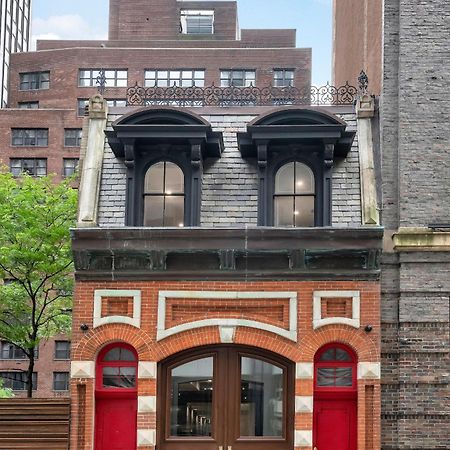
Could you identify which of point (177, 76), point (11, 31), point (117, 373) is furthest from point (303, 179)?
point (11, 31)

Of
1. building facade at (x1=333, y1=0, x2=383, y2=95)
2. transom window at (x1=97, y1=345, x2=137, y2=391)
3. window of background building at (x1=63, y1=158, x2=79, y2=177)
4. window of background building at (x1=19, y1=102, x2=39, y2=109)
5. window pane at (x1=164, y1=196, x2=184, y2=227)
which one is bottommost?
transom window at (x1=97, y1=345, x2=137, y2=391)

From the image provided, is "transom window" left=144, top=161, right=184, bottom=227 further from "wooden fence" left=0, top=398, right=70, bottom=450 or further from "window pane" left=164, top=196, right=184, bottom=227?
"wooden fence" left=0, top=398, right=70, bottom=450

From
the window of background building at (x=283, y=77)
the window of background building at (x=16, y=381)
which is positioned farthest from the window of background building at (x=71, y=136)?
the window of background building at (x=16, y=381)

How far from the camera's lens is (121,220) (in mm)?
16938

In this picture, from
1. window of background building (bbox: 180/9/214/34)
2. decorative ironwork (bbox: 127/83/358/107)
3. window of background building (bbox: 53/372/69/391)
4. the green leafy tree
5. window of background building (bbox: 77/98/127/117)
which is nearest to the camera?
decorative ironwork (bbox: 127/83/358/107)

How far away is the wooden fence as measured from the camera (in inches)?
640

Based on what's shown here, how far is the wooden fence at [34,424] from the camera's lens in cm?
1627

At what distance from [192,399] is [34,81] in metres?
62.2

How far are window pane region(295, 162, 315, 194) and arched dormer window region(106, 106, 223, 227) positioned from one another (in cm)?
162

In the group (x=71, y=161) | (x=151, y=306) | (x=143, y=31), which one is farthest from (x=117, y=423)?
(x=143, y=31)

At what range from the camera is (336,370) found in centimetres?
1644

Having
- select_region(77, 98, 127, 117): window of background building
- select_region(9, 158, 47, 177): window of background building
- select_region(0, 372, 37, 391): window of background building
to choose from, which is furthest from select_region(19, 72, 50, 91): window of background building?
select_region(0, 372, 37, 391): window of background building

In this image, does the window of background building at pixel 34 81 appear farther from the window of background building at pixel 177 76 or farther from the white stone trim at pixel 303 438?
the white stone trim at pixel 303 438

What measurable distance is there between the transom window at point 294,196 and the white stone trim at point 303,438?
154 inches
